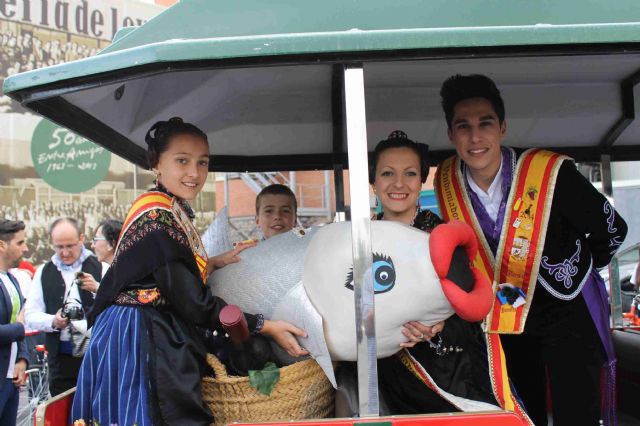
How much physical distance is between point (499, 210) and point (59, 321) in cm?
297

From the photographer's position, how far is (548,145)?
3.90m

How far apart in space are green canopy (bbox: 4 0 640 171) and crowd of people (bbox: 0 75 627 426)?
0.37 metres

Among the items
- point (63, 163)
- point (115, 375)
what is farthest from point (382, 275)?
point (63, 163)

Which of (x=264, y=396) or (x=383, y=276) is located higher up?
(x=383, y=276)

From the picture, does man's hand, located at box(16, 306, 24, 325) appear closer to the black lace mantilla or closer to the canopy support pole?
the black lace mantilla

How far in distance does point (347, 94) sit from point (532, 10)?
2.09 ft

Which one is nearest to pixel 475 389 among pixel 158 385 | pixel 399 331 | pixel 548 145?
pixel 399 331

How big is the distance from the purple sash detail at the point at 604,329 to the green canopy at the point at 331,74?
0.98 metres

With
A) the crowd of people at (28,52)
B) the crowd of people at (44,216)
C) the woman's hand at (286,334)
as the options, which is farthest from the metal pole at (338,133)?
the crowd of people at (28,52)

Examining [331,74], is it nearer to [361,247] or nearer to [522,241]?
[522,241]

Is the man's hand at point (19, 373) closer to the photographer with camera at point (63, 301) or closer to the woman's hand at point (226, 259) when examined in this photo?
the photographer with camera at point (63, 301)

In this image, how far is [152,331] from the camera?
2.10 m

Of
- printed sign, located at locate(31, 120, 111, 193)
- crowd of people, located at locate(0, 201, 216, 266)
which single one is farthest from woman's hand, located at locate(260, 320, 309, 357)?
printed sign, located at locate(31, 120, 111, 193)

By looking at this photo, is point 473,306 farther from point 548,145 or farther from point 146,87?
point 548,145
